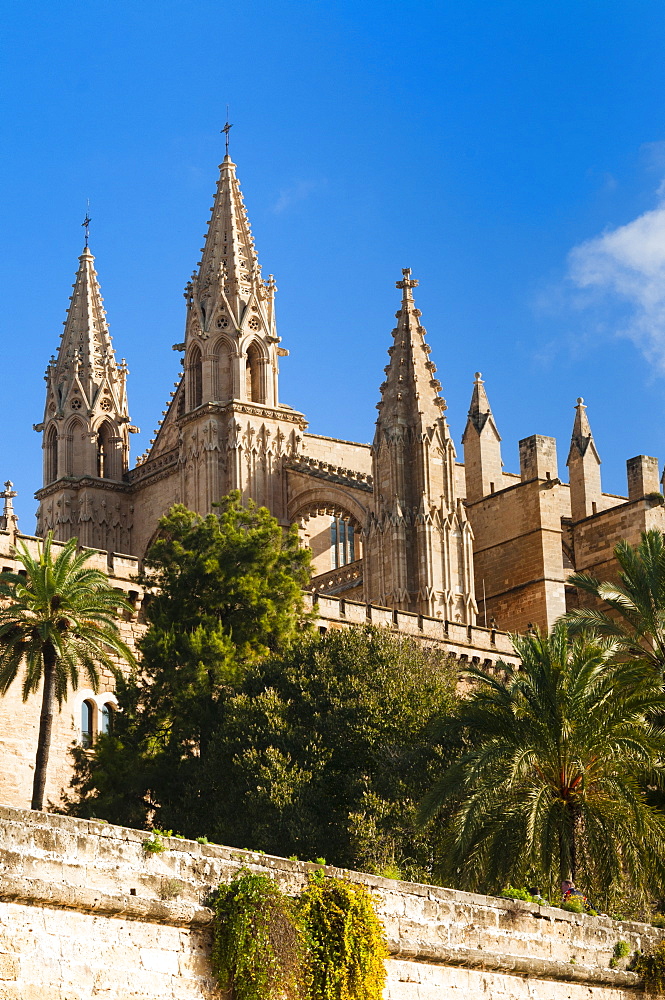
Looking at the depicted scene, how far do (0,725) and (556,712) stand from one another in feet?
46.2

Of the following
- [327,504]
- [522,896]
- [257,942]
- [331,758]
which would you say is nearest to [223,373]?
[327,504]

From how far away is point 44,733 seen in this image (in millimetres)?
29438

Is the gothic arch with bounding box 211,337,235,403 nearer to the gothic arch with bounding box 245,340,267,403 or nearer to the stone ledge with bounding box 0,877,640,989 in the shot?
the gothic arch with bounding box 245,340,267,403

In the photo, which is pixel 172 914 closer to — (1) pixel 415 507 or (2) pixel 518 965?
(2) pixel 518 965

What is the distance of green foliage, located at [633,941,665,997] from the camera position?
1873 cm

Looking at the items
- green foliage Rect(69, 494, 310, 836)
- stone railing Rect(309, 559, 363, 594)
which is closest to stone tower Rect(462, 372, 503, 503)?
stone railing Rect(309, 559, 363, 594)

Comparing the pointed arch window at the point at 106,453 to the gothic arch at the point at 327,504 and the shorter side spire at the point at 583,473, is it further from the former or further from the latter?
the shorter side spire at the point at 583,473

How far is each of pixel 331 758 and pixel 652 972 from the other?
36.5 ft

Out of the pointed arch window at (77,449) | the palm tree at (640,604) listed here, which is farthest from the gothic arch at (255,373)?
the palm tree at (640,604)

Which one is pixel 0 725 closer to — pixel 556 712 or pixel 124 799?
pixel 124 799

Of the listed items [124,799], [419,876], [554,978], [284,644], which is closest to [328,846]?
[419,876]

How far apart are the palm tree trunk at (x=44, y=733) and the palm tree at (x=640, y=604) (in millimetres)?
9081

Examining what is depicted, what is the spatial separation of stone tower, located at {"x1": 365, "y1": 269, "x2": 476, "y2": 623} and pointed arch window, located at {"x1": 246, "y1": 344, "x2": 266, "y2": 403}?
12.0 ft

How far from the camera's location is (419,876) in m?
26.7
